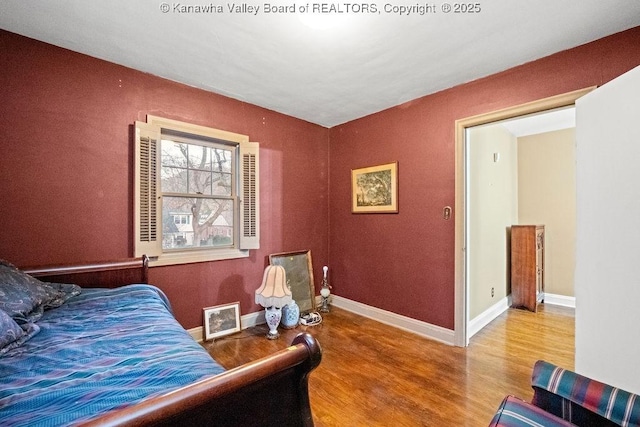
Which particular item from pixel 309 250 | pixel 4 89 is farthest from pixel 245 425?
pixel 309 250

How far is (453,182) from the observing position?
2.71 m

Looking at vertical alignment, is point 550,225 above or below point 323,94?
below

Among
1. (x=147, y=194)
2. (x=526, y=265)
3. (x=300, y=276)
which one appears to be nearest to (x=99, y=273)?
→ (x=147, y=194)

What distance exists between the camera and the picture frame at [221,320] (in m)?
2.76

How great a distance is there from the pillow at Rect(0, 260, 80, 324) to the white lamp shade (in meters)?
1.52

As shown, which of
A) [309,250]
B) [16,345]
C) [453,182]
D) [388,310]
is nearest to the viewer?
[16,345]

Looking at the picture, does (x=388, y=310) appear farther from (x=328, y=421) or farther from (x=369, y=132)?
(x=369, y=132)

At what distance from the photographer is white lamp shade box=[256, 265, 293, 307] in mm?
2854

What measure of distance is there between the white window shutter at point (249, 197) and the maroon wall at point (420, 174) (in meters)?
1.23

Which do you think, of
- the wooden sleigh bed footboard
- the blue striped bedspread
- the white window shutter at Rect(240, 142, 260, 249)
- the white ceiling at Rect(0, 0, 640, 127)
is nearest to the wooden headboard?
the blue striped bedspread

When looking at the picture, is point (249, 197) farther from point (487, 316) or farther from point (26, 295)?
point (487, 316)

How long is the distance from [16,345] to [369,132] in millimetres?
3388

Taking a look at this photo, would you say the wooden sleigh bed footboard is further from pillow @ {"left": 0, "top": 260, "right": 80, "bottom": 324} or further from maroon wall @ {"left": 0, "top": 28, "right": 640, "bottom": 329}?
maroon wall @ {"left": 0, "top": 28, "right": 640, "bottom": 329}


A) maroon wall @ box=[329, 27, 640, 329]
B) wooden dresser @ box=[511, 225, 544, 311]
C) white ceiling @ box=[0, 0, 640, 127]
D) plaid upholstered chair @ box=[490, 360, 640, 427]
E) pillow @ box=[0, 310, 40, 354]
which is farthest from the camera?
wooden dresser @ box=[511, 225, 544, 311]
